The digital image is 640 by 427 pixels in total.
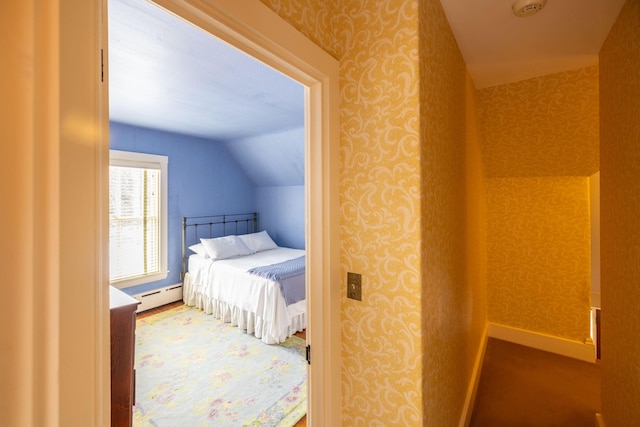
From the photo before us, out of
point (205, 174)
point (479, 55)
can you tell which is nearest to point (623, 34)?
point (479, 55)

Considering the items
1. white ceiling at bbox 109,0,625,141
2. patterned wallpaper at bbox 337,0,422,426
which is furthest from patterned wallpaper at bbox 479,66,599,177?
patterned wallpaper at bbox 337,0,422,426

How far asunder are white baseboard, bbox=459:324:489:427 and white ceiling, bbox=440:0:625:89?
2.25 meters

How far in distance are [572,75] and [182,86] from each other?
3120 millimetres

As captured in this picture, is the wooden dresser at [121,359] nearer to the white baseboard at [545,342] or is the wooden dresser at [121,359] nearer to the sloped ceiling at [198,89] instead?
the sloped ceiling at [198,89]

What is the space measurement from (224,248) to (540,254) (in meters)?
3.73

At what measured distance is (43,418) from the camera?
489 millimetres

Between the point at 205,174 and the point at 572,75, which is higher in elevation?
the point at 572,75

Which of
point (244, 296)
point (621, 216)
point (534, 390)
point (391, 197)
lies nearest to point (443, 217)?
point (391, 197)

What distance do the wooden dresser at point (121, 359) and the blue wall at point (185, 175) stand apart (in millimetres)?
2897

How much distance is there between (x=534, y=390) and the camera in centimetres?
228

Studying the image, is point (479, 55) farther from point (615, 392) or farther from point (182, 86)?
point (182, 86)

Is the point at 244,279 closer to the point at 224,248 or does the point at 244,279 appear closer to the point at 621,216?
the point at 224,248

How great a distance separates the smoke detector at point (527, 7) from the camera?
4.31 feet

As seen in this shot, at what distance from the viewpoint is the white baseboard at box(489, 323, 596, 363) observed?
2682mm
